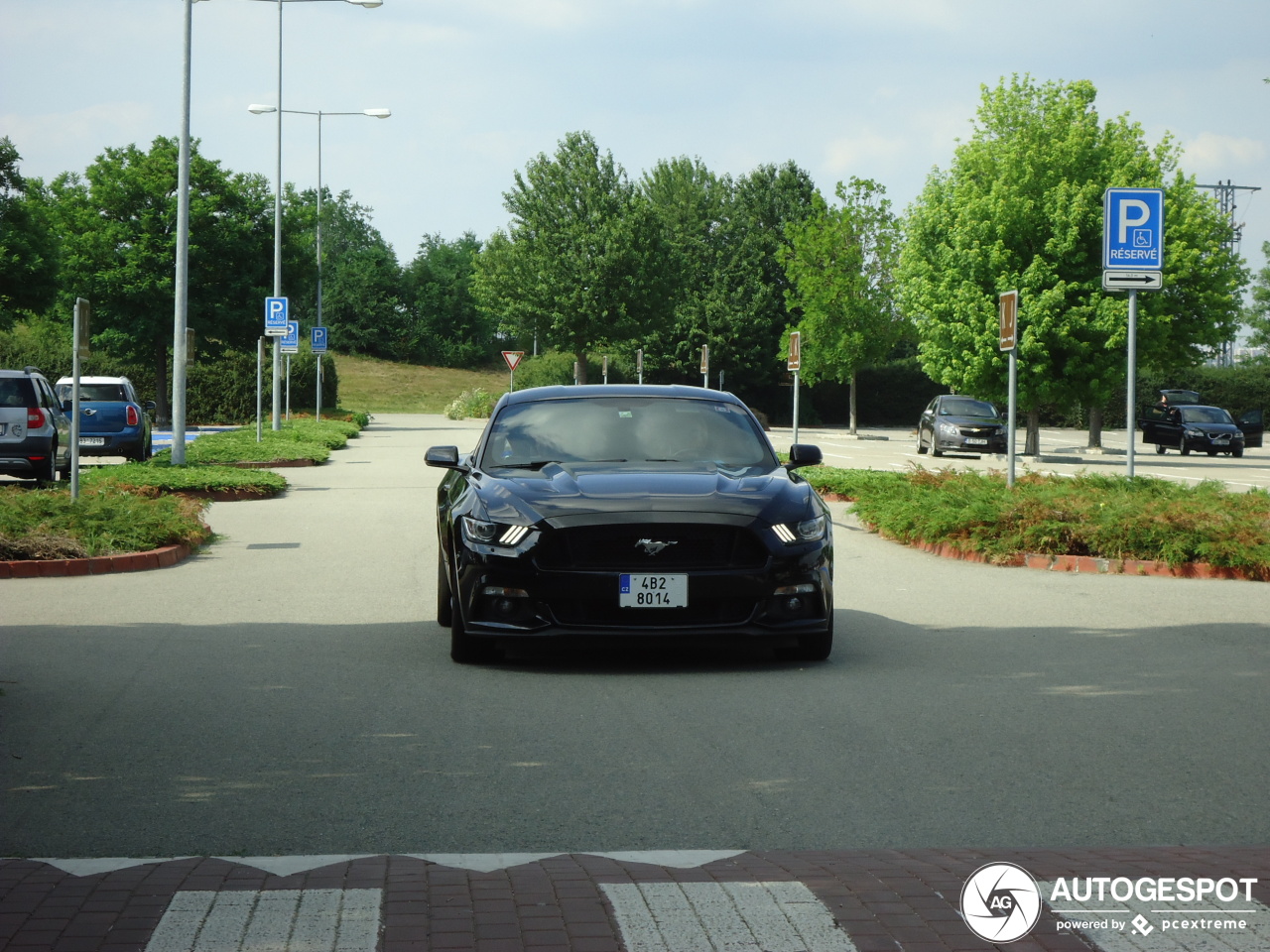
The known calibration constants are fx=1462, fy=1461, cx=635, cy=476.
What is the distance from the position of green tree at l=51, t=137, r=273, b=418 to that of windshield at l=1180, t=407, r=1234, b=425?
30425 mm

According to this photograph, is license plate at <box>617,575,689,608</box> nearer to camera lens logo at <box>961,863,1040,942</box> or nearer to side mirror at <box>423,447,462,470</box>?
side mirror at <box>423,447,462,470</box>

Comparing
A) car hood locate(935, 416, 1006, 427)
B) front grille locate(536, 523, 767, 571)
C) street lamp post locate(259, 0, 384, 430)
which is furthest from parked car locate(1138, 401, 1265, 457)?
front grille locate(536, 523, 767, 571)

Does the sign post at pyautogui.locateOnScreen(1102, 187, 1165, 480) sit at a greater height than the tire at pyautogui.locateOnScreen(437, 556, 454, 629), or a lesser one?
greater

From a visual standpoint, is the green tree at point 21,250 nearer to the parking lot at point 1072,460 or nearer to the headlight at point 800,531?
the parking lot at point 1072,460

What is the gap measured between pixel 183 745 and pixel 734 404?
4512 mm

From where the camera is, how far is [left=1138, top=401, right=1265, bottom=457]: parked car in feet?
138

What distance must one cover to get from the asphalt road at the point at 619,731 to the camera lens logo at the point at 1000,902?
19.8 inches

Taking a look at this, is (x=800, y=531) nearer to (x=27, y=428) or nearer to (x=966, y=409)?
(x=27, y=428)

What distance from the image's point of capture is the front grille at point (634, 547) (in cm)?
A: 753

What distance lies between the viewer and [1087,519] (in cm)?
1332

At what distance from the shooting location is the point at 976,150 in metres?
37.6

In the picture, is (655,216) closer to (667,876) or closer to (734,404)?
(734,404)

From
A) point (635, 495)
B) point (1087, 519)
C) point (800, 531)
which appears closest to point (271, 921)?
point (635, 495)
